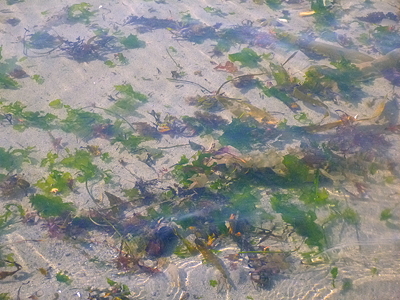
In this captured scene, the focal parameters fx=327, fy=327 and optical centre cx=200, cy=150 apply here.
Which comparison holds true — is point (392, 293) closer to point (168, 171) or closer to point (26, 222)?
point (168, 171)

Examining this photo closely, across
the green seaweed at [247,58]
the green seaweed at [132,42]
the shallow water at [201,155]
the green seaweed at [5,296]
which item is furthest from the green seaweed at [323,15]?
the green seaweed at [5,296]

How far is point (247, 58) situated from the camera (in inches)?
222

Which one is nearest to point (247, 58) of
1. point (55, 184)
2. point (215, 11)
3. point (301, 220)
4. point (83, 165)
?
point (215, 11)

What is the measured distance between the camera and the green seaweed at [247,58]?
560 cm

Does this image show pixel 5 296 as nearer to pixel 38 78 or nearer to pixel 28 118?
pixel 28 118

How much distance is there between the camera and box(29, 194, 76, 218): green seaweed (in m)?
3.72

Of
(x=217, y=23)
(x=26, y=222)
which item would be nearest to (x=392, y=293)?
(x=26, y=222)

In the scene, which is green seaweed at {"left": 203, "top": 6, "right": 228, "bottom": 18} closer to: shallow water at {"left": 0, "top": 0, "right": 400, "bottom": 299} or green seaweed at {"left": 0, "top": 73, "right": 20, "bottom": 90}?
shallow water at {"left": 0, "top": 0, "right": 400, "bottom": 299}

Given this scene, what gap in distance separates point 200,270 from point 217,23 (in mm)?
4948

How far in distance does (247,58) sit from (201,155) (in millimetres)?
2436

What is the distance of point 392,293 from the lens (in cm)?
314

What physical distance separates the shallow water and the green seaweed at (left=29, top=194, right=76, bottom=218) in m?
0.01

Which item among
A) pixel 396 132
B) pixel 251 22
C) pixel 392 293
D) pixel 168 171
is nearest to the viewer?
pixel 392 293

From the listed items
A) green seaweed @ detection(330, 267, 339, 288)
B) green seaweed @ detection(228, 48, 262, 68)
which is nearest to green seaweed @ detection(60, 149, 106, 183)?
green seaweed @ detection(330, 267, 339, 288)
